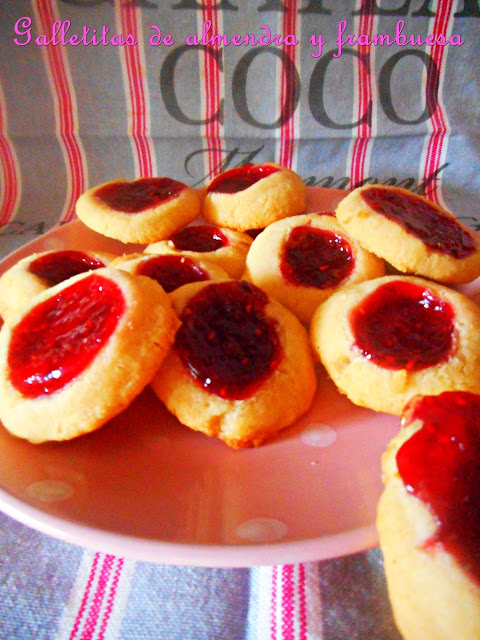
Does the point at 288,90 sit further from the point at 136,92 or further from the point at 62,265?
the point at 62,265

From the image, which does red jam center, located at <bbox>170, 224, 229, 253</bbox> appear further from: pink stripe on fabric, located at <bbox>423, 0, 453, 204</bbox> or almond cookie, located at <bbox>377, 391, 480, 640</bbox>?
pink stripe on fabric, located at <bbox>423, 0, 453, 204</bbox>

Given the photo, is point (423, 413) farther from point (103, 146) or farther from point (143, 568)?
point (103, 146)

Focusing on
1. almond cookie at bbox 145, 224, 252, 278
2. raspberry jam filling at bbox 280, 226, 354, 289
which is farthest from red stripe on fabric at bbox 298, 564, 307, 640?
almond cookie at bbox 145, 224, 252, 278

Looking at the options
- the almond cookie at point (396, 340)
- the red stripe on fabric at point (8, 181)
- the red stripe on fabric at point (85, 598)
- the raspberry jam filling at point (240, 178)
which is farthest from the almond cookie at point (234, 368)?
the red stripe on fabric at point (8, 181)

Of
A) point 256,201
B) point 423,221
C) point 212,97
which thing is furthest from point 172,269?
point 212,97

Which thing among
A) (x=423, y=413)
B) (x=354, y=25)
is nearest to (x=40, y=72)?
(x=354, y=25)

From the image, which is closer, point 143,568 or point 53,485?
point 53,485
